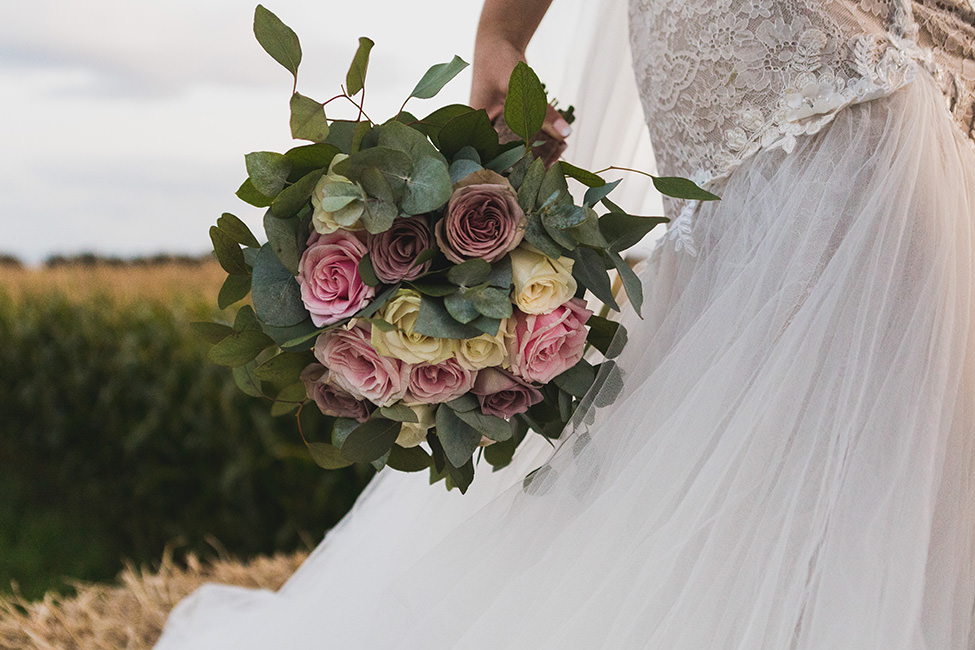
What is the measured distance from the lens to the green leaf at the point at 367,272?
86cm

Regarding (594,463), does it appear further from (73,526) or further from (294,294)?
(73,526)

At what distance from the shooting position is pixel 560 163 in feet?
2.96

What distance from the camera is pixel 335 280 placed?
0.87 metres

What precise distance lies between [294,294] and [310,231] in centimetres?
8

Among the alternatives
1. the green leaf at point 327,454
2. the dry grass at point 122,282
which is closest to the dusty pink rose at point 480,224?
the green leaf at point 327,454

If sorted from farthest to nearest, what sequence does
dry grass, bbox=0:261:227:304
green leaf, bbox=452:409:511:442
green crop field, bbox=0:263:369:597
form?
1. dry grass, bbox=0:261:227:304
2. green crop field, bbox=0:263:369:597
3. green leaf, bbox=452:409:511:442

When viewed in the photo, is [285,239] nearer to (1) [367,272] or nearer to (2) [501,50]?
(1) [367,272]

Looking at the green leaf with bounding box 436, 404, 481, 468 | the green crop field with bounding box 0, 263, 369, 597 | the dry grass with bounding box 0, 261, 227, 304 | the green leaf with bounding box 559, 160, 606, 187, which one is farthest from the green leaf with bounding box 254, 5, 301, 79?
the dry grass with bounding box 0, 261, 227, 304

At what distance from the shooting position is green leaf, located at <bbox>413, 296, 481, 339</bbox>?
849mm

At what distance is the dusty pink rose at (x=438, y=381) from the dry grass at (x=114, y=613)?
1.07m

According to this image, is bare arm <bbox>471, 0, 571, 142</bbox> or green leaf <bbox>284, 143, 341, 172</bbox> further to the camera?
bare arm <bbox>471, 0, 571, 142</bbox>

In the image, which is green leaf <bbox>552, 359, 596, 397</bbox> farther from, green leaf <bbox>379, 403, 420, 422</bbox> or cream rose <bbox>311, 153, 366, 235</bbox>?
cream rose <bbox>311, 153, 366, 235</bbox>

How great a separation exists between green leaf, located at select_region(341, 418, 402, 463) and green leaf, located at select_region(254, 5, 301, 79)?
1.36ft

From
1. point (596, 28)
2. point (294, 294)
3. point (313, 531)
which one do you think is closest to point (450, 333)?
point (294, 294)
